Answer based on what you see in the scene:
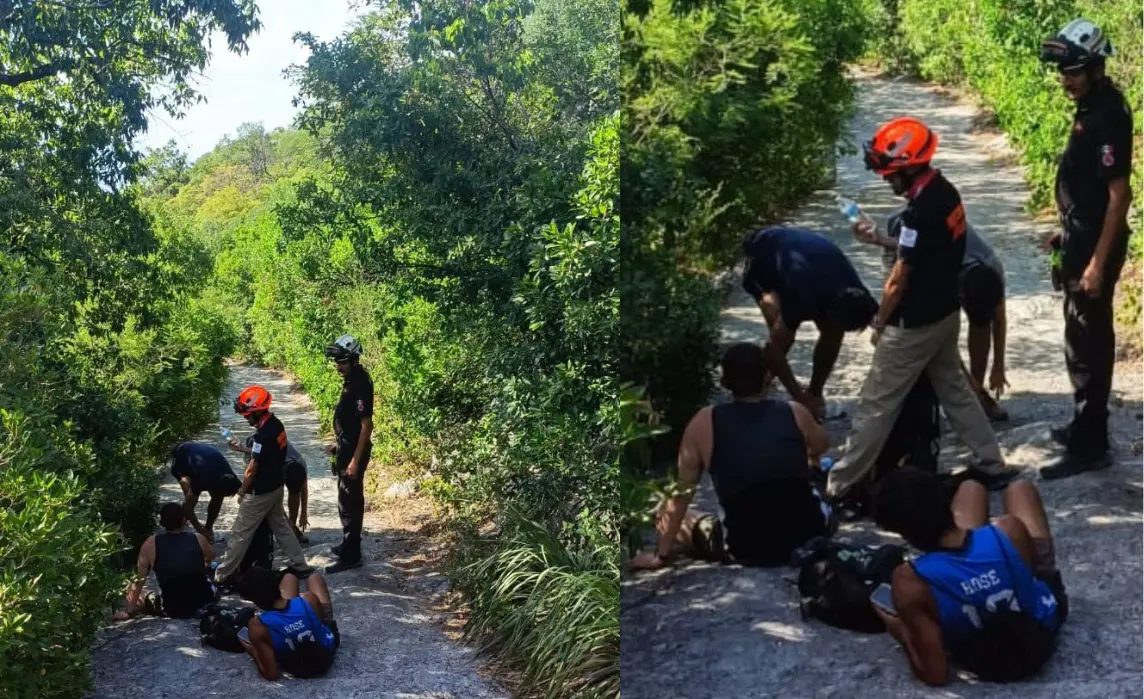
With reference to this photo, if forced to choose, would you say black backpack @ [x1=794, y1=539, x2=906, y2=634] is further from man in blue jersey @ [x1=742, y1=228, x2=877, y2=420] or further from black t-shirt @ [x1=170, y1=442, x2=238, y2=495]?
black t-shirt @ [x1=170, y1=442, x2=238, y2=495]

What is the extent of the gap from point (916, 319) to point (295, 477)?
411 cm

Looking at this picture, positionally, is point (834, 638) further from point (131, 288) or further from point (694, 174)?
point (131, 288)

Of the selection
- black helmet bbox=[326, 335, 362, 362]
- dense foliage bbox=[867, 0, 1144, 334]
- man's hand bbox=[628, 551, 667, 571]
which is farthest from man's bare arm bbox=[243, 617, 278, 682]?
dense foliage bbox=[867, 0, 1144, 334]

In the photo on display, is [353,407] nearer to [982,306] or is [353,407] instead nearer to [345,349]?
[345,349]

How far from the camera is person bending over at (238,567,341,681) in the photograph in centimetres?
354

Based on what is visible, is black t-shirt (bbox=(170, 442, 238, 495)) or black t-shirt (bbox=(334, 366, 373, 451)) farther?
black t-shirt (bbox=(170, 442, 238, 495))

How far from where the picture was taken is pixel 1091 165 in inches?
37.2

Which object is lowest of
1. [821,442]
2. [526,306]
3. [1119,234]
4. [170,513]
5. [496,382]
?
[170,513]

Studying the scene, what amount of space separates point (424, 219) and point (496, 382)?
685 mm

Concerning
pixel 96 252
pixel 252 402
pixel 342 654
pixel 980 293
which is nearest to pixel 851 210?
pixel 980 293

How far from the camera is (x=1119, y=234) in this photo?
3.10 feet

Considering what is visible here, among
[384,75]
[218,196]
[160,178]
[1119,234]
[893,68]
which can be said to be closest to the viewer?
[1119,234]

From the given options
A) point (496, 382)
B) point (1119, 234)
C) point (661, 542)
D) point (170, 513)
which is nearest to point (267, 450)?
point (170, 513)

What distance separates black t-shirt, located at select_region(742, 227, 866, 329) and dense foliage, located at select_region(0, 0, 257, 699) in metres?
2.87
